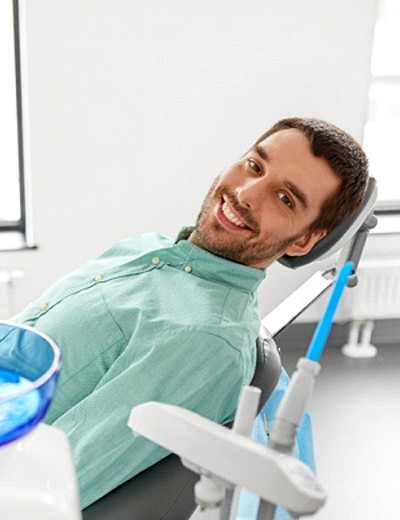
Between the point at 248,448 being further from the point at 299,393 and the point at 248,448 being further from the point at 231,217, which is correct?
the point at 231,217

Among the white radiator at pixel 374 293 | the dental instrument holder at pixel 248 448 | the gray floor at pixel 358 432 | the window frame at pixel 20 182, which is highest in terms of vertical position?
the dental instrument holder at pixel 248 448

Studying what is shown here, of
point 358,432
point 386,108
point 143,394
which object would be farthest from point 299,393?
point 386,108

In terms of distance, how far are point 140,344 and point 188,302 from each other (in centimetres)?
14

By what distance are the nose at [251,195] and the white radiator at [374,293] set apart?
184cm

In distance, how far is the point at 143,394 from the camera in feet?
5.04

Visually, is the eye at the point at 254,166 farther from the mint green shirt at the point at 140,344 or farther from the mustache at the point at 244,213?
the mint green shirt at the point at 140,344

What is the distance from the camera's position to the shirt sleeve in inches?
58.6

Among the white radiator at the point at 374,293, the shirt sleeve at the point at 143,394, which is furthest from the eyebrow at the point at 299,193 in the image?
the white radiator at the point at 374,293

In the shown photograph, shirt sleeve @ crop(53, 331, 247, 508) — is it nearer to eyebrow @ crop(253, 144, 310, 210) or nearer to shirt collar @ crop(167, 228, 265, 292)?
shirt collar @ crop(167, 228, 265, 292)

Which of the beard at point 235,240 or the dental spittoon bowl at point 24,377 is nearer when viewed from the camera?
the dental spittoon bowl at point 24,377

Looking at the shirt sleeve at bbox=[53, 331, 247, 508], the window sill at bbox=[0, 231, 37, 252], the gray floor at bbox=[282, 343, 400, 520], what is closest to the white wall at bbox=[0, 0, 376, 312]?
the window sill at bbox=[0, 231, 37, 252]

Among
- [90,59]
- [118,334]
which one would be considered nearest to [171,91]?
[90,59]

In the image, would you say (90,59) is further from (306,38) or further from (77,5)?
(306,38)

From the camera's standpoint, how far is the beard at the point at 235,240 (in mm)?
1774
